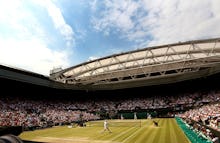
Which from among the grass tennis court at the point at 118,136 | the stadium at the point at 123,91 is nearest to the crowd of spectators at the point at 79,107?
the stadium at the point at 123,91

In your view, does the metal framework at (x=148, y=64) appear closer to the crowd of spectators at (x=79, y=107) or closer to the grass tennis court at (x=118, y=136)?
the crowd of spectators at (x=79, y=107)

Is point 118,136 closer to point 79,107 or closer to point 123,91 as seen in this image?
point 79,107

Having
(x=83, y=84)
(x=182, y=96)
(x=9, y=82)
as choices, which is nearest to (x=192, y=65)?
(x=182, y=96)

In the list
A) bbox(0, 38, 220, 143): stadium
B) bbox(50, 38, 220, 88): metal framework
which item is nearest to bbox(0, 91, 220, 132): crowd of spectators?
bbox(0, 38, 220, 143): stadium

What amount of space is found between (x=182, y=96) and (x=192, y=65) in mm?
16413

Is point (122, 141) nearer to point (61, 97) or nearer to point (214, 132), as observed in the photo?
point (214, 132)

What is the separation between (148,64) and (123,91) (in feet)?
68.4

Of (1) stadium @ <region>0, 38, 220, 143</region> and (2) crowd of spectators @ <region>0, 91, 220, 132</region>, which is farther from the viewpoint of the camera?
(1) stadium @ <region>0, 38, 220, 143</region>

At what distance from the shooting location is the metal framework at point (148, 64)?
44031 millimetres

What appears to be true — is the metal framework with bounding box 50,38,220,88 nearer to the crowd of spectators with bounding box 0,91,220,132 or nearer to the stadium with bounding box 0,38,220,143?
the stadium with bounding box 0,38,220,143

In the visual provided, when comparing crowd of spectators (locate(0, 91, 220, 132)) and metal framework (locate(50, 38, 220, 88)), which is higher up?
metal framework (locate(50, 38, 220, 88))

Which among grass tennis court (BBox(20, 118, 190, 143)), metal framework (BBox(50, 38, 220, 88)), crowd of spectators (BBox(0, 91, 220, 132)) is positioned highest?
metal framework (BBox(50, 38, 220, 88))

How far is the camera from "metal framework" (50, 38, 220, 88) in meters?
44.0

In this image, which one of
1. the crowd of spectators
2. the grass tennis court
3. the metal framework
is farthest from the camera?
the metal framework
